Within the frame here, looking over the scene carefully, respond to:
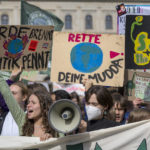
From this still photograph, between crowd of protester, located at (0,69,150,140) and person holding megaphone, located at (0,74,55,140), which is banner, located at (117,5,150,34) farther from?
person holding megaphone, located at (0,74,55,140)

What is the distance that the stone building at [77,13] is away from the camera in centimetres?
3831

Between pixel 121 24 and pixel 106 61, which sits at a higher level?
pixel 121 24

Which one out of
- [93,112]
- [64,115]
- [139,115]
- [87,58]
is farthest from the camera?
[87,58]

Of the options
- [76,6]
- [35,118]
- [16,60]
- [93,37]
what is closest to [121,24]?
[93,37]

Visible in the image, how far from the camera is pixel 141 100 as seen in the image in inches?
153

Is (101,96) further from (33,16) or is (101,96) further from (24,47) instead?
(33,16)

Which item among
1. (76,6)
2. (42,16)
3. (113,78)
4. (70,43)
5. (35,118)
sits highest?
(76,6)

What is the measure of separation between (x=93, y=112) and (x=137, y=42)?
1.36 meters

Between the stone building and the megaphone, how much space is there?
35542 mm

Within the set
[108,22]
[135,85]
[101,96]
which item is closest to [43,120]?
[101,96]

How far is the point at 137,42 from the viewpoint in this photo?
13.0 ft

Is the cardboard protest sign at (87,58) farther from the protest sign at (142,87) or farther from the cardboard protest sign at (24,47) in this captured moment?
the protest sign at (142,87)

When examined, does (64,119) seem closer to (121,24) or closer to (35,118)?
(35,118)

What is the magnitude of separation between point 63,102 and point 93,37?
166 centimetres
